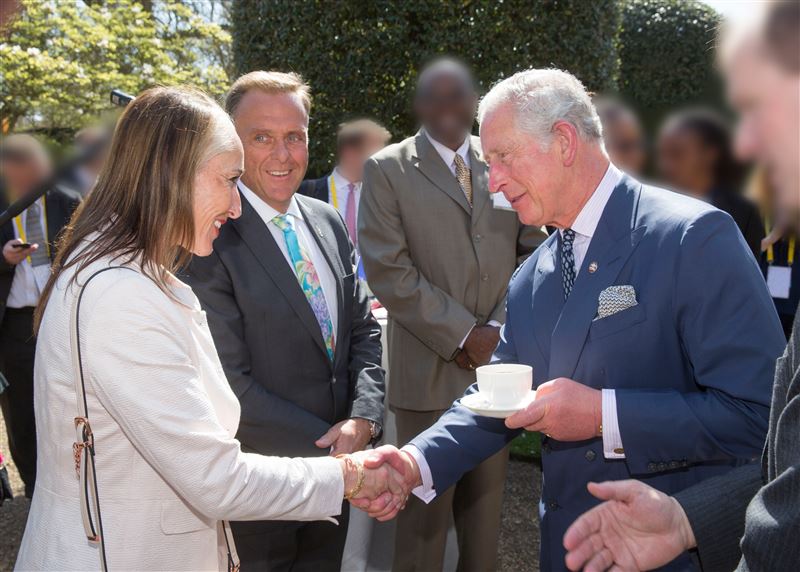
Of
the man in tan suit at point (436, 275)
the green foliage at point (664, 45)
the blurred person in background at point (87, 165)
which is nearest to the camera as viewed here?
the blurred person in background at point (87, 165)

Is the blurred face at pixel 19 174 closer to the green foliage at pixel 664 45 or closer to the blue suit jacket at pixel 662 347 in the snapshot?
the blue suit jacket at pixel 662 347

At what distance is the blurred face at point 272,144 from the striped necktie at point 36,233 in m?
3.17

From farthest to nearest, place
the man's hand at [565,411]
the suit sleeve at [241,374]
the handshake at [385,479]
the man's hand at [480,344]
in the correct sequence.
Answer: the man's hand at [480,344] < the suit sleeve at [241,374] < the handshake at [385,479] < the man's hand at [565,411]

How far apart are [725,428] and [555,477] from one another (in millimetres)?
588

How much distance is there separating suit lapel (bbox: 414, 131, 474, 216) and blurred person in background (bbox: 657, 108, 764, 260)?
1240 millimetres

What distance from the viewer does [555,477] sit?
2527mm

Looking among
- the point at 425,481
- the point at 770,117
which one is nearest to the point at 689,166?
the point at 425,481

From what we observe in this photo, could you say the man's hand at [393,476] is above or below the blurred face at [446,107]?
below

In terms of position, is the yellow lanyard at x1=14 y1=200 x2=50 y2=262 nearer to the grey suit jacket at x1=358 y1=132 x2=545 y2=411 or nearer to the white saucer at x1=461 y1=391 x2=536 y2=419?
the grey suit jacket at x1=358 y1=132 x2=545 y2=411

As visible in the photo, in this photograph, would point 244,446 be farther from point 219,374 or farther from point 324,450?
point 219,374

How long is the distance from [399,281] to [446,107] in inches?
40.7

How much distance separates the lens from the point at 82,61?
16.2m

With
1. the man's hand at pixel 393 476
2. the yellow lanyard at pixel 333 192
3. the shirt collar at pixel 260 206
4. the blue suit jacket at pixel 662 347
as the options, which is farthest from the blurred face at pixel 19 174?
the blue suit jacket at pixel 662 347

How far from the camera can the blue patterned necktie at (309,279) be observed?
3160 mm
